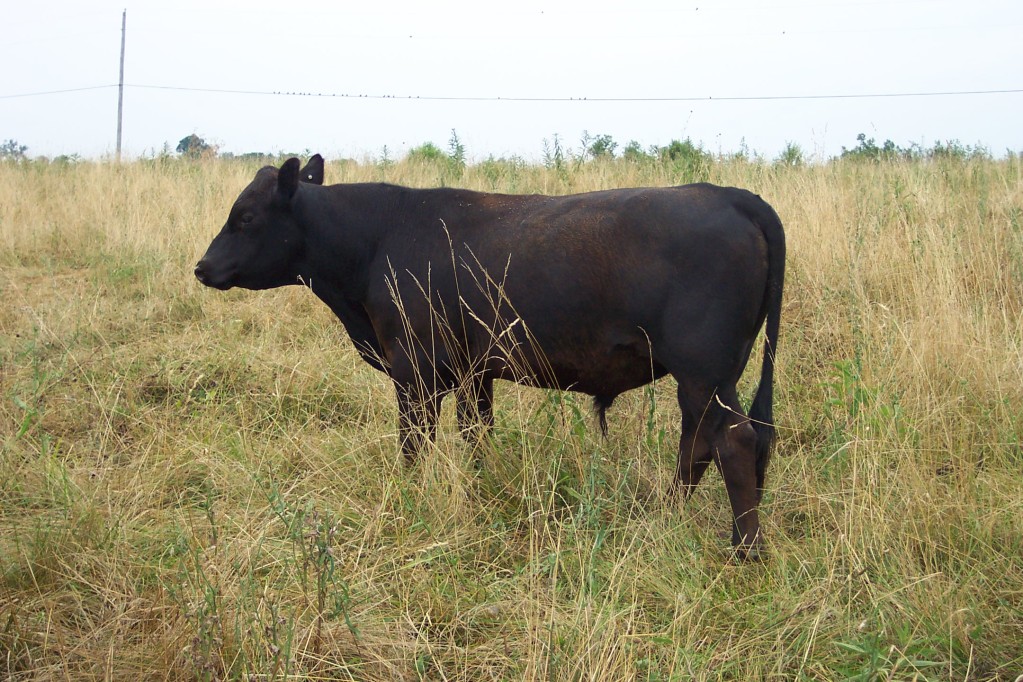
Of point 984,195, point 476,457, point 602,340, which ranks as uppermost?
point 984,195

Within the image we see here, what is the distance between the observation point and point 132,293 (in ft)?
26.7

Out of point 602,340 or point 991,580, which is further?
point 602,340

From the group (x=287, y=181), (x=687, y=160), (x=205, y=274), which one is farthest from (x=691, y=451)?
(x=687, y=160)

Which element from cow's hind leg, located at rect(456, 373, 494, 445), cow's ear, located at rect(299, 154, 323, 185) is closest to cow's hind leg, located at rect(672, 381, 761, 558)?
cow's hind leg, located at rect(456, 373, 494, 445)

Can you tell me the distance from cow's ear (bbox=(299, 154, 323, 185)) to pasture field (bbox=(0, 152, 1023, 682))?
47.9 inches

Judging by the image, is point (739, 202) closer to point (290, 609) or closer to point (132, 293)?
point (290, 609)

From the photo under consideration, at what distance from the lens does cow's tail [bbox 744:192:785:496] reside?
4.16 m

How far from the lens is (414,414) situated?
4875 mm

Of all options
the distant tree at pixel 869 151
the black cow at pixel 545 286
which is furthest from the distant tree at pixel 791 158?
the black cow at pixel 545 286

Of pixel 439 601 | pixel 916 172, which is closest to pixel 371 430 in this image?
pixel 439 601

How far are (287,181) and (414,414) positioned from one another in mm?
1514

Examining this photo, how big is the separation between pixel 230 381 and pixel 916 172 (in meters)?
6.57

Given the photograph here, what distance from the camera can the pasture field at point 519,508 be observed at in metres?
3.11

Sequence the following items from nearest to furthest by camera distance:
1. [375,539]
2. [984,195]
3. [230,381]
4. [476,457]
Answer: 1. [375,539]
2. [476,457]
3. [230,381]
4. [984,195]
